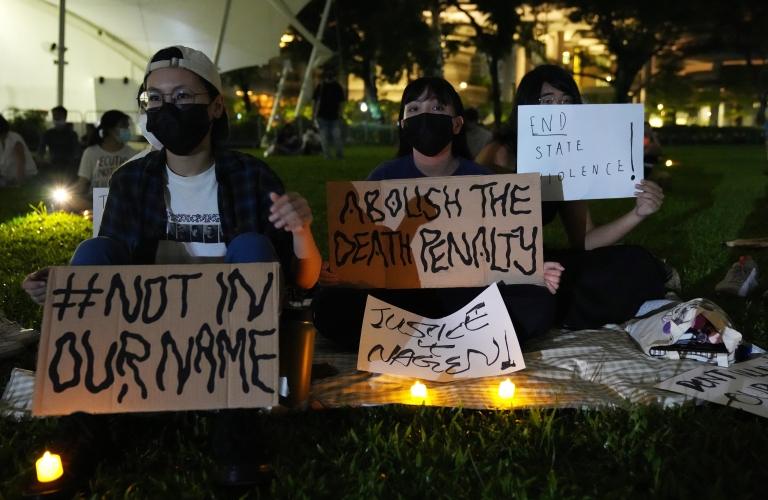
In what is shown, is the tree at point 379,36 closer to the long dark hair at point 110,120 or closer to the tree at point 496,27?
the tree at point 496,27

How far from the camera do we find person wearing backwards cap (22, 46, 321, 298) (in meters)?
2.83

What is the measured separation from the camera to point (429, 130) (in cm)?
375

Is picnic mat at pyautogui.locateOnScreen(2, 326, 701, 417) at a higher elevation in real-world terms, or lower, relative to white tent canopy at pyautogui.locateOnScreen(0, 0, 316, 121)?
lower

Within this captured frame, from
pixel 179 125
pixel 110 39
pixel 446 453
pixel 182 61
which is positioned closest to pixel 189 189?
pixel 179 125

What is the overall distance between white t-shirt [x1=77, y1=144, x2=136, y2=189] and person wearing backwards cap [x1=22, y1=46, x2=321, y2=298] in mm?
3872

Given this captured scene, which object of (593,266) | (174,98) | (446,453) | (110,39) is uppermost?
(110,39)

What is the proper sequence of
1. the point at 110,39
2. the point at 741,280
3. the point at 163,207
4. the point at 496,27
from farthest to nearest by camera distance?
the point at 496,27 → the point at 110,39 → the point at 741,280 → the point at 163,207

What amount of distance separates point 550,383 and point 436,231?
878 millimetres

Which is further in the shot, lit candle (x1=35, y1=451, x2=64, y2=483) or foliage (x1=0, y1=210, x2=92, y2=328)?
foliage (x1=0, y1=210, x2=92, y2=328)

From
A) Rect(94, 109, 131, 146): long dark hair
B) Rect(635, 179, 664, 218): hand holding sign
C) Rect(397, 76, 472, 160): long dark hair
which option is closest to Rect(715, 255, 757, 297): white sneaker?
Rect(635, 179, 664, 218): hand holding sign

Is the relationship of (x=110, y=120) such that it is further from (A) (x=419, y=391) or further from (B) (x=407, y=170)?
(A) (x=419, y=391)

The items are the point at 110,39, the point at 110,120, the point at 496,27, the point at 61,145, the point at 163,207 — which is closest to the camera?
the point at 163,207

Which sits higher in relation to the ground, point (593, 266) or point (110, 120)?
point (110, 120)

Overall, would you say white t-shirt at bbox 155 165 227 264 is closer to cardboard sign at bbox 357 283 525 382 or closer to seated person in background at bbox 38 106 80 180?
cardboard sign at bbox 357 283 525 382
